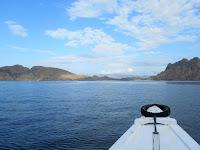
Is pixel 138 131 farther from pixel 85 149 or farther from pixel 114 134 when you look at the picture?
pixel 114 134

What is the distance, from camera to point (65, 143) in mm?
13188

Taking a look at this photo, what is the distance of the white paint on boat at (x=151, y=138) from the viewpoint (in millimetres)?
7207

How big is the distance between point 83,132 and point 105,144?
3.31 meters

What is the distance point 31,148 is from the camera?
487 inches

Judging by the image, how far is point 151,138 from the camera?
834cm

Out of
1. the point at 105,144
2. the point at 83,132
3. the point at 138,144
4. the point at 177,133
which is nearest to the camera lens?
the point at 138,144

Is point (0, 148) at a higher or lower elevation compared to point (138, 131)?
lower

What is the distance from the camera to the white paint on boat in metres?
7.21

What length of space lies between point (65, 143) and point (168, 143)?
308 inches

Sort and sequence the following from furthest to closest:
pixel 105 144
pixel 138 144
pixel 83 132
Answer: pixel 83 132, pixel 105 144, pixel 138 144

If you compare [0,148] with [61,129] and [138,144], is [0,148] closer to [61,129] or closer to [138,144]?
[61,129]

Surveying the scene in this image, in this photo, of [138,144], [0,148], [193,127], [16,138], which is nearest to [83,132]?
[16,138]

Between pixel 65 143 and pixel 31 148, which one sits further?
pixel 65 143

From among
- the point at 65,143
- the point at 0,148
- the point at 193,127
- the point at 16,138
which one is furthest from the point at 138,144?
the point at 193,127
